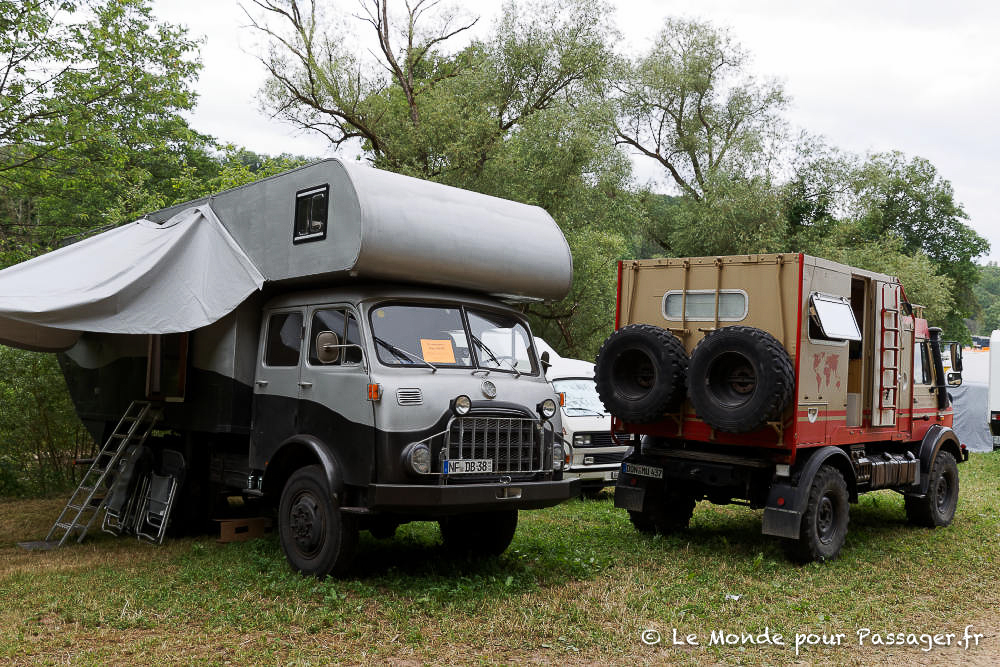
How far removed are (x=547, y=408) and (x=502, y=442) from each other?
61cm

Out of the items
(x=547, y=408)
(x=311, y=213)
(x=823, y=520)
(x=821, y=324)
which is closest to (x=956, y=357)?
(x=823, y=520)

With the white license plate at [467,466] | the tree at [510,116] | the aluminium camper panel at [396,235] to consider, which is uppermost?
the tree at [510,116]

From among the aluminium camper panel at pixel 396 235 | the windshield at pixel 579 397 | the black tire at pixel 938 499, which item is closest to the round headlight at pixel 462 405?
the aluminium camper panel at pixel 396 235

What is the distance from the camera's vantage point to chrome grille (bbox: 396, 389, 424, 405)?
261 inches

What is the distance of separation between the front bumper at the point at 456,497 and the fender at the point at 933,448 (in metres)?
5.67

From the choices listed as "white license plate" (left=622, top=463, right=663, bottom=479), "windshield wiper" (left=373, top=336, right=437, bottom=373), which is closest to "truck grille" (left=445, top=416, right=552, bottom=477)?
"windshield wiper" (left=373, top=336, right=437, bottom=373)

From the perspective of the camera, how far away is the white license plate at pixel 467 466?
21.8ft

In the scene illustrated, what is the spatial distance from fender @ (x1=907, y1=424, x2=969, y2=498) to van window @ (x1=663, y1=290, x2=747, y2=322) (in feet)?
12.5

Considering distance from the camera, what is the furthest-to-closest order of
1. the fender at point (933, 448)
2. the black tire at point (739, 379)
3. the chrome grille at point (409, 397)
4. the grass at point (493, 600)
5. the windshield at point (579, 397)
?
the windshield at point (579, 397), the fender at point (933, 448), the black tire at point (739, 379), the chrome grille at point (409, 397), the grass at point (493, 600)

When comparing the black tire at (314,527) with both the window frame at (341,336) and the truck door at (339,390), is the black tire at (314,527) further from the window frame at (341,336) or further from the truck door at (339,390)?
the window frame at (341,336)

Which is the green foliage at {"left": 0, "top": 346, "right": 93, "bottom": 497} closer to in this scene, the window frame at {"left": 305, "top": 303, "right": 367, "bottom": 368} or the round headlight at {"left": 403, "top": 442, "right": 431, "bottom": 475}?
the window frame at {"left": 305, "top": 303, "right": 367, "bottom": 368}

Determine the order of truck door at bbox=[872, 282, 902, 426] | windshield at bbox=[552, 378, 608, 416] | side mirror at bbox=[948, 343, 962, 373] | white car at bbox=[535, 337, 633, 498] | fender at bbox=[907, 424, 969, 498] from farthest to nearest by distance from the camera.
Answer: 1. windshield at bbox=[552, 378, 608, 416]
2. white car at bbox=[535, 337, 633, 498]
3. side mirror at bbox=[948, 343, 962, 373]
4. fender at bbox=[907, 424, 969, 498]
5. truck door at bbox=[872, 282, 902, 426]

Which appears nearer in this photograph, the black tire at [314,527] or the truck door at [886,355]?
the black tire at [314,527]

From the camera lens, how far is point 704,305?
876 centimetres
